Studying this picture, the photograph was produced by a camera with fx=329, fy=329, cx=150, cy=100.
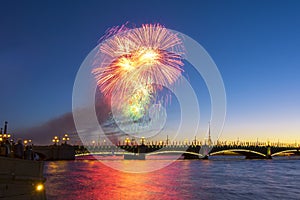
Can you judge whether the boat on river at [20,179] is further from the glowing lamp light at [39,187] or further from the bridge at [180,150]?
the bridge at [180,150]

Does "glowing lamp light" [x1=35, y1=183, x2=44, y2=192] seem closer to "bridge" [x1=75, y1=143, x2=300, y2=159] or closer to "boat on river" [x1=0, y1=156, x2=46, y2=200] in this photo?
"boat on river" [x1=0, y1=156, x2=46, y2=200]

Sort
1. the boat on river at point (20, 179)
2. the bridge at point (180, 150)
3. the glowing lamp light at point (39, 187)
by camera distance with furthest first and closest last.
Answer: the bridge at point (180, 150), the glowing lamp light at point (39, 187), the boat on river at point (20, 179)

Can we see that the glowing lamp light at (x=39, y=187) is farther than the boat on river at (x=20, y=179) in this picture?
Yes

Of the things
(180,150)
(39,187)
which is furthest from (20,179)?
(180,150)

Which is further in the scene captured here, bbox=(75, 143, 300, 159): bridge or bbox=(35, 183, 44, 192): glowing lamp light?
bbox=(75, 143, 300, 159): bridge

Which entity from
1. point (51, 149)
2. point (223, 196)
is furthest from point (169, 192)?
point (51, 149)

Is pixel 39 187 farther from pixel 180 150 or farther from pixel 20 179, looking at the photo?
pixel 180 150

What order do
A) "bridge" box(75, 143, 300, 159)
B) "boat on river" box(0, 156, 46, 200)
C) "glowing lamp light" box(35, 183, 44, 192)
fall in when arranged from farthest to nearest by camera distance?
"bridge" box(75, 143, 300, 159) < "glowing lamp light" box(35, 183, 44, 192) < "boat on river" box(0, 156, 46, 200)

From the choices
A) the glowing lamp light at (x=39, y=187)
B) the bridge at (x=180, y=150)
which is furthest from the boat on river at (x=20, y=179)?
the bridge at (x=180, y=150)

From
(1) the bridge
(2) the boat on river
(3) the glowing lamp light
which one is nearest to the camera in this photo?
(2) the boat on river

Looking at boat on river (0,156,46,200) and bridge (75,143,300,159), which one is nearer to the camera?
boat on river (0,156,46,200)

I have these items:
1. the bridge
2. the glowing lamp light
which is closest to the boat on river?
the glowing lamp light
